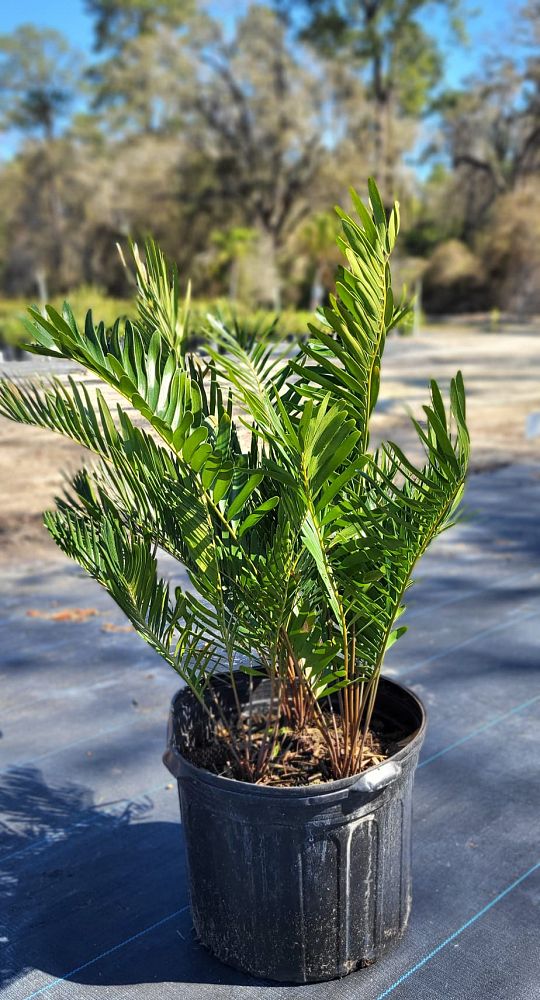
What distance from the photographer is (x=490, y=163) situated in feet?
114

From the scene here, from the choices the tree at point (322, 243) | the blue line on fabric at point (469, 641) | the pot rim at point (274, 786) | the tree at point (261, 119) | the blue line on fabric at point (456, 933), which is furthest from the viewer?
the tree at point (261, 119)

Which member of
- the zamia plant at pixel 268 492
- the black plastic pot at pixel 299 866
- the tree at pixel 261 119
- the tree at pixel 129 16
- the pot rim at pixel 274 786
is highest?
the tree at pixel 129 16

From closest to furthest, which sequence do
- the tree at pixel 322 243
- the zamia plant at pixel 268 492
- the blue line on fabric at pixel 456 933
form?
the zamia plant at pixel 268 492 → the blue line on fabric at pixel 456 933 → the tree at pixel 322 243

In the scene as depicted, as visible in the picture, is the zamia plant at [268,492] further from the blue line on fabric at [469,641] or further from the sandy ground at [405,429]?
the blue line on fabric at [469,641]

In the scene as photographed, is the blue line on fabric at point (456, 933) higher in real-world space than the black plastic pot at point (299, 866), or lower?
lower

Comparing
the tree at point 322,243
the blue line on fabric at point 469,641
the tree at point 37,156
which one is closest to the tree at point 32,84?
the tree at point 37,156

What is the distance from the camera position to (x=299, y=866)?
5.01ft

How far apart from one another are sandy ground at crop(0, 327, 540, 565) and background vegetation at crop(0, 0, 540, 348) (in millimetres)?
8923

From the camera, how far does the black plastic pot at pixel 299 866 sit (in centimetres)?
150

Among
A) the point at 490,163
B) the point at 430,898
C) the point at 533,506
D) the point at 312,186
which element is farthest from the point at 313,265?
the point at 430,898

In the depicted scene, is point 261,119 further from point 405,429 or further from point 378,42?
point 405,429

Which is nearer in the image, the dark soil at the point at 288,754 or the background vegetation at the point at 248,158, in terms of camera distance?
the dark soil at the point at 288,754

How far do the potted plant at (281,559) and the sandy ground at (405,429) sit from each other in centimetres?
29

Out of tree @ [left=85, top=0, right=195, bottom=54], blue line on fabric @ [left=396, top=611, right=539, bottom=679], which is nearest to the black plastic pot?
blue line on fabric @ [left=396, top=611, right=539, bottom=679]
